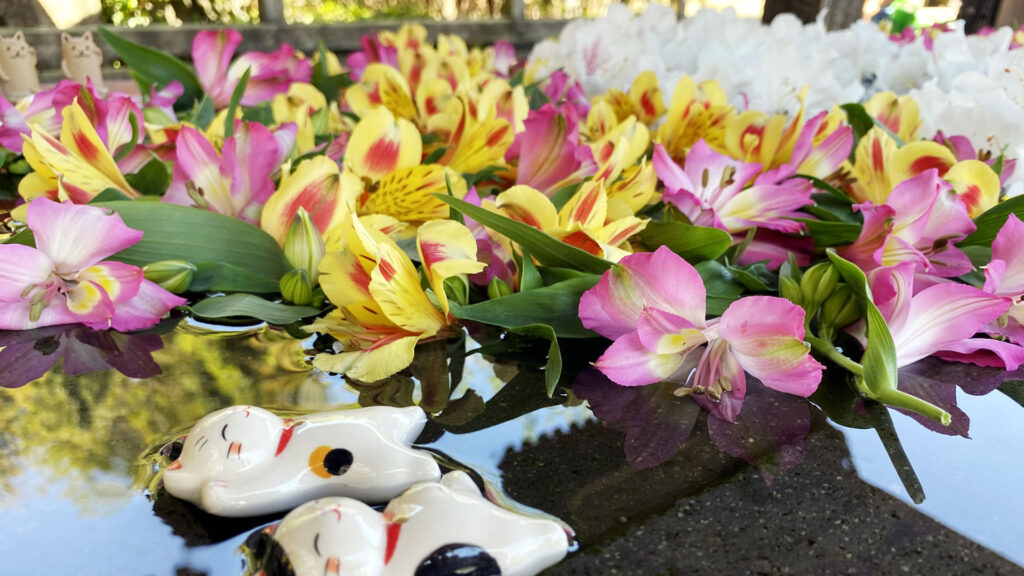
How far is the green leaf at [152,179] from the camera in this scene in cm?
72

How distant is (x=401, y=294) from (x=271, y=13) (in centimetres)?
260

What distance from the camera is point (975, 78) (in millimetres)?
901

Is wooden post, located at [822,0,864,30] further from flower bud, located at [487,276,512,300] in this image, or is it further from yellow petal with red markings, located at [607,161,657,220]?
flower bud, located at [487,276,512,300]

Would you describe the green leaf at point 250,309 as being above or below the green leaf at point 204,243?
below

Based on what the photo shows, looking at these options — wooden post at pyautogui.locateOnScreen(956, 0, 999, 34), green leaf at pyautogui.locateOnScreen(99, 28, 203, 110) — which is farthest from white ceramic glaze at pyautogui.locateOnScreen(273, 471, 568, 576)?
wooden post at pyautogui.locateOnScreen(956, 0, 999, 34)

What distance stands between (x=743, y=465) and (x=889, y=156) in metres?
0.39

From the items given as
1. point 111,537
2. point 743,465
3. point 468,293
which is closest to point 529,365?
point 468,293

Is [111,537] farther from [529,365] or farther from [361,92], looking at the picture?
[361,92]

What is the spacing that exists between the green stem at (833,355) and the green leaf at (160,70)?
92 cm

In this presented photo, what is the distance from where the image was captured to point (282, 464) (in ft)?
1.24

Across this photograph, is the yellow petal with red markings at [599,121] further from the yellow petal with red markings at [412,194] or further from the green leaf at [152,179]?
the green leaf at [152,179]

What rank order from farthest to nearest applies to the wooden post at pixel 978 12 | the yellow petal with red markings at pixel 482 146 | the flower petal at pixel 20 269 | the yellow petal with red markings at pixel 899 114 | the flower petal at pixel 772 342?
the wooden post at pixel 978 12 < the yellow petal with red markings at pixel 899 114 < the yellow petal with red markings at pixel 482 146 < the flower petal at pixel 20 269 < the flower petal at pixel 772 342

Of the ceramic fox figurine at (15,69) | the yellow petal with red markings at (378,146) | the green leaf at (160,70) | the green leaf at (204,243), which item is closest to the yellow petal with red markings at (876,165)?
the yellow petal with red markings at (378,146)

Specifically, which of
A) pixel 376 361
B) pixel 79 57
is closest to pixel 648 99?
pixel 376 361
